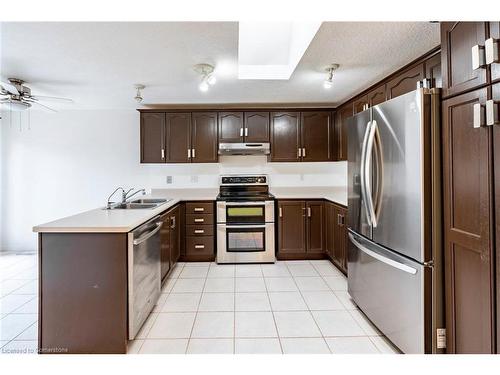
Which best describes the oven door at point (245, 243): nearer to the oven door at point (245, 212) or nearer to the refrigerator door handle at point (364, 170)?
the oven door at point (245, 212)

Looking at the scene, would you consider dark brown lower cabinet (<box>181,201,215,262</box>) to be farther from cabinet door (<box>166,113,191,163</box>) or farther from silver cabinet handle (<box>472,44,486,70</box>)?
silver cabinet handle (<box>472,44,486,70</box>)

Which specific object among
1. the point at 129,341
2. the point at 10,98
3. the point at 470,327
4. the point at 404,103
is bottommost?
the point at 129,341

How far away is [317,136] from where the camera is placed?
4.20 meters

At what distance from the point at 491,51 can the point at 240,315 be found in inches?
92.5

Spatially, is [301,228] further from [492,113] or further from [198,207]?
[492,113]

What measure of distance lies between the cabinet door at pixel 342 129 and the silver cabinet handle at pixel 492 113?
2.59 metres

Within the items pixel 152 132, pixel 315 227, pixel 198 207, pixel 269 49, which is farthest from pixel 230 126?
pixel 315 227

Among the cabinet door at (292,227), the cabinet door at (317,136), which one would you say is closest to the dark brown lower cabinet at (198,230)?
the cabinet door at (292,227)

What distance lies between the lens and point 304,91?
11.1ft

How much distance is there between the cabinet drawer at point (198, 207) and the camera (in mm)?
3818

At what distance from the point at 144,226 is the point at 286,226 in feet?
7.14

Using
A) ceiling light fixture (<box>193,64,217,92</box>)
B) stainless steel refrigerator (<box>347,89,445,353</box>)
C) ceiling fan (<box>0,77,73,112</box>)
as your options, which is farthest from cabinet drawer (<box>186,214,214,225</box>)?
stainless steel refrigerator (<box>347,89,445,353</box>)
